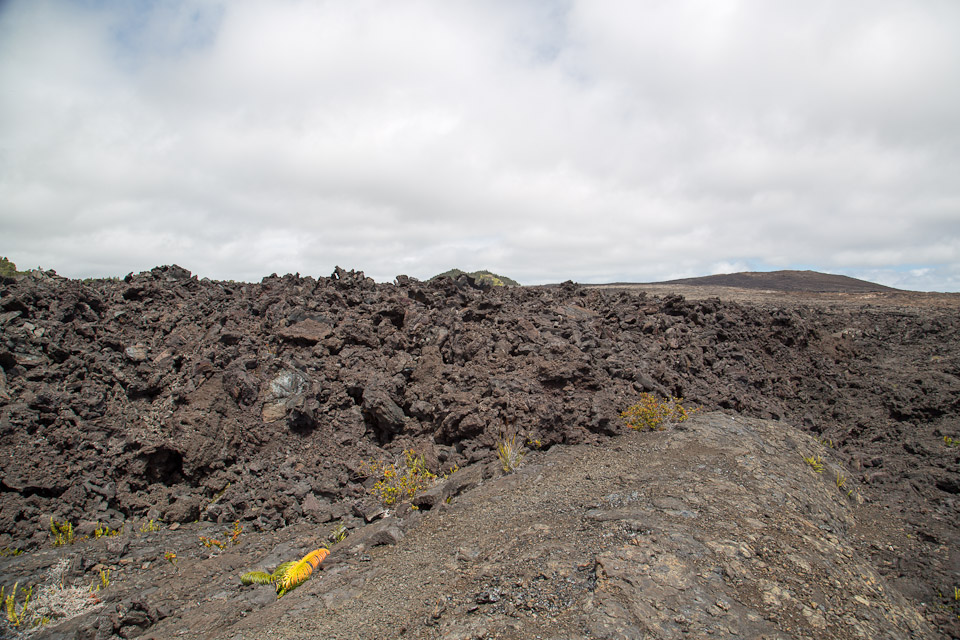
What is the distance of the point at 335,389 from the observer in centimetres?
780

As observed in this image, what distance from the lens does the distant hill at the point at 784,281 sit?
37781 mm

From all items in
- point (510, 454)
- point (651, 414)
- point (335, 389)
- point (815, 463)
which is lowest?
point (815, 463)

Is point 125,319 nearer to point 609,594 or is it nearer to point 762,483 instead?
point 609,594

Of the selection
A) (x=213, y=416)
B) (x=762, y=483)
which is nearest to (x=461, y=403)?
(x=213, y=416)

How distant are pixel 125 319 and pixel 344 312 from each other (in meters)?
3.31

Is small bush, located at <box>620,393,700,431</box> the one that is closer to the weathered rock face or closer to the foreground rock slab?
the weathered rock face

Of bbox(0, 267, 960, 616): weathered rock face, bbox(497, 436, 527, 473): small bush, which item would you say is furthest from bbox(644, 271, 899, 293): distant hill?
bbox(497, 436, 527, 473): small bush

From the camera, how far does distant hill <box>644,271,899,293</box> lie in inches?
1487

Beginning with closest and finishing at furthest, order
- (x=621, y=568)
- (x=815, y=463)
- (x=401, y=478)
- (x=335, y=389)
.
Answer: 1. (x=621, y=568)
2. (x=401, y=478)
3. (x=815, y=463)
4. (x=335, y=389)

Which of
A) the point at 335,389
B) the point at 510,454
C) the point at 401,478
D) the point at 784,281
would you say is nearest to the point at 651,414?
the point at 510,454

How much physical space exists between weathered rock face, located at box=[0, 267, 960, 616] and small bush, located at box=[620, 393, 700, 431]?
221 millimetres

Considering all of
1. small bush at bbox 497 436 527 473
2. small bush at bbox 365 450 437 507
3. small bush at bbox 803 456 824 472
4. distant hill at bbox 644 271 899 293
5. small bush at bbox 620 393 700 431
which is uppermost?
distant hill at bbox 644 271 899 293

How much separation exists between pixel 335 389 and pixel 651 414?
4457 millimetres

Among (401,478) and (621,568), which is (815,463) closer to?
(621,568)
